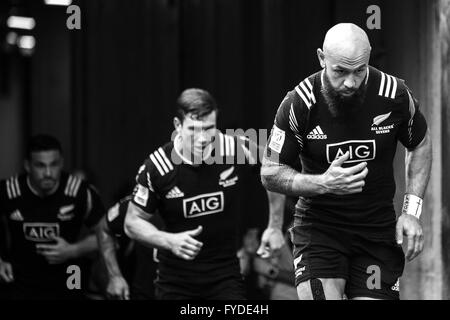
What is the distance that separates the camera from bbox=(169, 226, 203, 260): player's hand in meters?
6.14

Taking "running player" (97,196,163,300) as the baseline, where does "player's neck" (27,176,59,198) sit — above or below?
above

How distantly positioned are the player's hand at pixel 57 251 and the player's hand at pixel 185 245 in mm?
1679

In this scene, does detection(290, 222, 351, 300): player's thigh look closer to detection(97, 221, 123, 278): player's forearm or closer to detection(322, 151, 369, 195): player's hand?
detection(322, 151, 369, 195): player's hand

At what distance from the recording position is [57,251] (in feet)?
25.3

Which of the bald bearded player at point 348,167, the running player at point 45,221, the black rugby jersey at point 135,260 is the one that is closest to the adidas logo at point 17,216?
the running player at point 45,221

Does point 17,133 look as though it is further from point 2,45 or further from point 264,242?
point 264,242

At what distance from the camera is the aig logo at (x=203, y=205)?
667 cm

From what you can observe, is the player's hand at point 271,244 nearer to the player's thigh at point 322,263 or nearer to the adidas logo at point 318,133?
the player's thigh at point 322,263

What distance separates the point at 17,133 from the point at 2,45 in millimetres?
2244

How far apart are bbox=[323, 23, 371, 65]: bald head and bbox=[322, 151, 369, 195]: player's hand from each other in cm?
53

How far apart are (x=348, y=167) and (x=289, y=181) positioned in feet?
1.08

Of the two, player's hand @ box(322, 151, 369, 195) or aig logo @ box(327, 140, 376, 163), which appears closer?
player's hand @ box(322, 151, 369, 195)

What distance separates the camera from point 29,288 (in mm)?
7902

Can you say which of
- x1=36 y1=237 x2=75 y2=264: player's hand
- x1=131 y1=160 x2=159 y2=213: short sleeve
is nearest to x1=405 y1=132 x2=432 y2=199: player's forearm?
x1=131 y1=160 x2=159 y2=213: short sleeve
